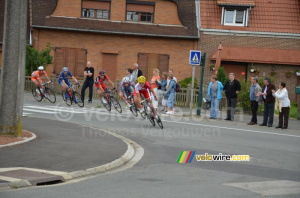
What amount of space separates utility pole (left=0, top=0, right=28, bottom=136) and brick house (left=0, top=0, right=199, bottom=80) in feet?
72.8

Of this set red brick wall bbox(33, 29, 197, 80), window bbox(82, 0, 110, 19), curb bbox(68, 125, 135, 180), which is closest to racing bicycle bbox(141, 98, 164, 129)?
curb bbox(68, 125, 135, 180)

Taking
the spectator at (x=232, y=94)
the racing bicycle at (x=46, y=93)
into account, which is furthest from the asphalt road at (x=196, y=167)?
the racing bicycle at (x=46, y=93)

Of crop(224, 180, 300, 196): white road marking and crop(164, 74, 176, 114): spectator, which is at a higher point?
crop(164, 74, 176, 114): spectator

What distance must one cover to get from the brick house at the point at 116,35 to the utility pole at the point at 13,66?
22181 mm

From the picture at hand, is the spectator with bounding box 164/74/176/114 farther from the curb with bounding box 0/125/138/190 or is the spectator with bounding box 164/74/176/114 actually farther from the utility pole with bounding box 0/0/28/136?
the utility pole with bounding box 0/0/28/136

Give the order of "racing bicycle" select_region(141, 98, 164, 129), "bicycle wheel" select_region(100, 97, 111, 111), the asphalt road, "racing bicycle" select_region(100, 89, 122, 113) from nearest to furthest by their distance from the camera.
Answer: the asphalt road, "racing bicycle" select_region(141, 98, 164, 129), "racing bicycle" select_region(100, 89, 122, 113), "bicycle wheel" select_region(100, 97, 111, 111)

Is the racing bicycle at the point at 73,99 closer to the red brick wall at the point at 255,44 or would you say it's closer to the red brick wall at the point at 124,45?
the red brick wall at the point at 124,45

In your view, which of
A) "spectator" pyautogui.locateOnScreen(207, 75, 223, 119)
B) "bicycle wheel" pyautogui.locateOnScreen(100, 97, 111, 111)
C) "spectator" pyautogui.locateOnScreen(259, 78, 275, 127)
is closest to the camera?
"spectator" pyautogui.locateOnScreen(259, 78, 275, 127)

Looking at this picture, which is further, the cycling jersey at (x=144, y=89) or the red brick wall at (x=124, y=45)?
the red brick wall at (x=124, y=45)

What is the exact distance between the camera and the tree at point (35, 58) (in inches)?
1211

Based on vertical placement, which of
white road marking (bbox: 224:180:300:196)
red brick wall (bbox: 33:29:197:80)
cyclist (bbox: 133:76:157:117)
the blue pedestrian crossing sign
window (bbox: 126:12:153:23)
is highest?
window (bbox: 126:12:153:23)

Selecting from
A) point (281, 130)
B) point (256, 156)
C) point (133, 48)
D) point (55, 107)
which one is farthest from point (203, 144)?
point (133, 48)

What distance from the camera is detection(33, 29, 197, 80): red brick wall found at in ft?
110

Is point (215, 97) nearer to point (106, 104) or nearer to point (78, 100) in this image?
point (106, 104)
